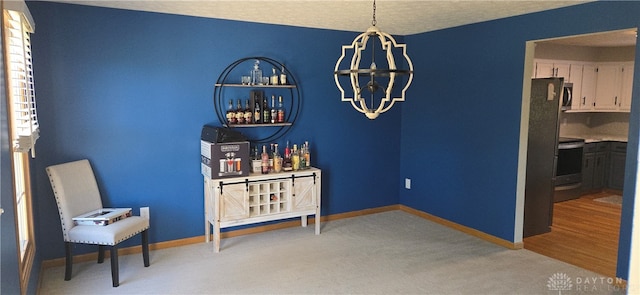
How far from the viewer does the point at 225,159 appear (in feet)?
13.3

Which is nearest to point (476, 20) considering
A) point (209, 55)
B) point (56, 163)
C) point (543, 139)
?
point (543, 139)

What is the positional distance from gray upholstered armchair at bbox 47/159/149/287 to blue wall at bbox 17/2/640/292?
8.9 inches

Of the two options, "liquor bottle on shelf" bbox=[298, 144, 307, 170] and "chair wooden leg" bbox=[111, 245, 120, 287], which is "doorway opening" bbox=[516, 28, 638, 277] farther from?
"chair wooden leg" bbox=[111, 245, 120, 287]

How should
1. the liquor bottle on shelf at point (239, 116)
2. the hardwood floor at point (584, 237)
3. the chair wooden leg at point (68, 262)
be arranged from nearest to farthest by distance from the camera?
1. the chair wooden leg at point (68, 262)
2. the hardwood floor at point (584, 237)
3. the liquor bottle on shelf at point (239, 116)

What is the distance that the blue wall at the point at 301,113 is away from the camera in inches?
145

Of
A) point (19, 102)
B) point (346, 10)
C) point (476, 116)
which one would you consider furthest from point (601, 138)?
point (19, 102)

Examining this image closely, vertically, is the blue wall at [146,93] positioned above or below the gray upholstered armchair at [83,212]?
above

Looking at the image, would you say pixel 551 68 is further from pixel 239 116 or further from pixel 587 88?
pixel 239 116

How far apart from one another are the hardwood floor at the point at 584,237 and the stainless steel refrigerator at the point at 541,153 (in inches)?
8.2

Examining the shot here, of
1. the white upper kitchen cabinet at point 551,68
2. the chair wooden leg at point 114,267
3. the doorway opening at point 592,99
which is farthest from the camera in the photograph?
the white upper kitchen cabinet at point 551,68

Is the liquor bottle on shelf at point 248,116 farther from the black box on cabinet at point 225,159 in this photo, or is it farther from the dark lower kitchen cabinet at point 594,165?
the dark lower kitchen cabinet at point 594,165

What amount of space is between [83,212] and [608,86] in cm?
700

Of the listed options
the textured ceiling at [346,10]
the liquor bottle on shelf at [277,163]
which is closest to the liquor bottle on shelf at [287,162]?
the liquor bottle on shelf at [277,163]

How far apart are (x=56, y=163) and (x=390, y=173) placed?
3.56 meters
